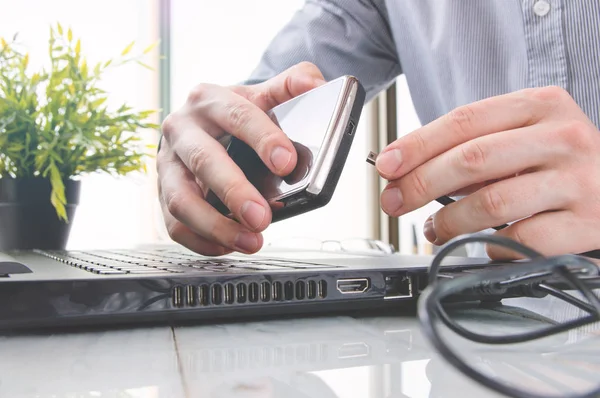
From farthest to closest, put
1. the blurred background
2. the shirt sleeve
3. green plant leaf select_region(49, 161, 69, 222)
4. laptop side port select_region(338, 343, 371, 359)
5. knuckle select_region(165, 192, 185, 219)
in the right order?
the blurred background < the shirt sleeve < green plant leaf select_region(49, 161, 69, 222) < knuckle select_region(165, 192, 185, 219) < laptop side port select_region(338, 343, 371, 359)

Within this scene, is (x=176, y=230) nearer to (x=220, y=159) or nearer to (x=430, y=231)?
(x=220, y=159)

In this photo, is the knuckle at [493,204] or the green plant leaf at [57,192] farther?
the green plant leaf at [57,192]

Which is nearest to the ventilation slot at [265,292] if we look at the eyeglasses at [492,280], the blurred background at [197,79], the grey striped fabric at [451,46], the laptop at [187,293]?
the laptop at [187,293]

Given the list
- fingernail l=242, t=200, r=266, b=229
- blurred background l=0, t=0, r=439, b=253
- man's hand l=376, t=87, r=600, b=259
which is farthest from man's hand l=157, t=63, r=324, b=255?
blurred background l=0, t=0, r=439, b=253

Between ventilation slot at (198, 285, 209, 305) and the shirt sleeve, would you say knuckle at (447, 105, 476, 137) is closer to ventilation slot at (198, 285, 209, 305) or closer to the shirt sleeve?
ventilation slot at (198, 285, 209, 305)

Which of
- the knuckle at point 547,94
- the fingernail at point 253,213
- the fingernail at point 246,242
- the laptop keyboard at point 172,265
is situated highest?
the knuckle at point 547,94

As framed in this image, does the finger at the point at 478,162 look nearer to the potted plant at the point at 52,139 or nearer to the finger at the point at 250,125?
the finger at the point at 250,125

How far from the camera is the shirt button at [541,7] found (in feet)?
2.01

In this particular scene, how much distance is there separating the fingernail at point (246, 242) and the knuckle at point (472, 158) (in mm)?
190

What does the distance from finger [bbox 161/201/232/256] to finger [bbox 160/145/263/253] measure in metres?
0.03

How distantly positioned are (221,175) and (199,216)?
0.21 feet

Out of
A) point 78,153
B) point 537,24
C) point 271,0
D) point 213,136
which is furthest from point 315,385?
point 271,0

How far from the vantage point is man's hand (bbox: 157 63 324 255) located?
1.31 ft

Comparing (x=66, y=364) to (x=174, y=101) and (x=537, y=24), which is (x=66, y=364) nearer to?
(x=537, y=24)
